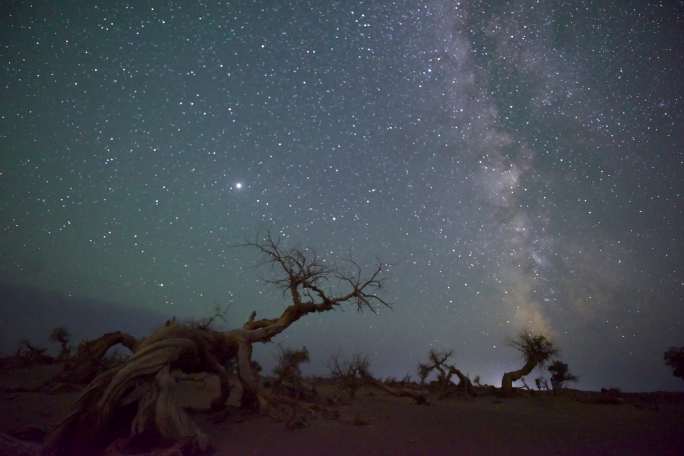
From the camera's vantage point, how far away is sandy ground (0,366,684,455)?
764 cm

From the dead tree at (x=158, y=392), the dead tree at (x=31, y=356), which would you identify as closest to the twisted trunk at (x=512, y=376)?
the dead tree at (x=158, y=392)

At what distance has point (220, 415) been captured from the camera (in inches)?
371

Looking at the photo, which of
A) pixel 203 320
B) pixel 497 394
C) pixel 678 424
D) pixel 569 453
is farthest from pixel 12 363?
pixel 678 424

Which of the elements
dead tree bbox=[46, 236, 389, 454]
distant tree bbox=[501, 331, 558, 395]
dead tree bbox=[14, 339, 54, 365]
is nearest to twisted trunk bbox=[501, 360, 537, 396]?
distant tree bbox=[501, 331, 558, 395]

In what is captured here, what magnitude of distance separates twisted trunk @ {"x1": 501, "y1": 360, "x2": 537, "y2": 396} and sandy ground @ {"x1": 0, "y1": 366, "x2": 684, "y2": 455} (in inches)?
376

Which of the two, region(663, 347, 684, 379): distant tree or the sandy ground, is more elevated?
region(663, 347, 684, 379): distant tree

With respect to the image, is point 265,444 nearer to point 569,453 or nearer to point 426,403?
point 569,453

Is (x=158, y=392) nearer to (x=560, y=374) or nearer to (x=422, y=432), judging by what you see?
(x=422, y=432)

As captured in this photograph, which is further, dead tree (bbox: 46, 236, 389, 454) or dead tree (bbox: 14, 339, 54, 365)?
dead tree (bbox: 14, 339, 54, 365)

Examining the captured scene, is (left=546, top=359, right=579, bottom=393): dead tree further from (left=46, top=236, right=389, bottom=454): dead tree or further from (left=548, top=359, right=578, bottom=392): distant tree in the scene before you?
(left=46, top=236, right=389, bottom=454): dead tree

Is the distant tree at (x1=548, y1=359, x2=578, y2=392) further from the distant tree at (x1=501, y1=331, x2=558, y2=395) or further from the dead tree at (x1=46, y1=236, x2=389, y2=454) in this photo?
the dead tree at (x1=46, y1=236, x2=389, y2=454)

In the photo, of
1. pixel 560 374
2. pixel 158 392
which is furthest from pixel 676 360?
pixel 158 392

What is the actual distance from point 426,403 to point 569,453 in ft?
25.0

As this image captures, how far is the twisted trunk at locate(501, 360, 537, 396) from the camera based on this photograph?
21.9 meters
